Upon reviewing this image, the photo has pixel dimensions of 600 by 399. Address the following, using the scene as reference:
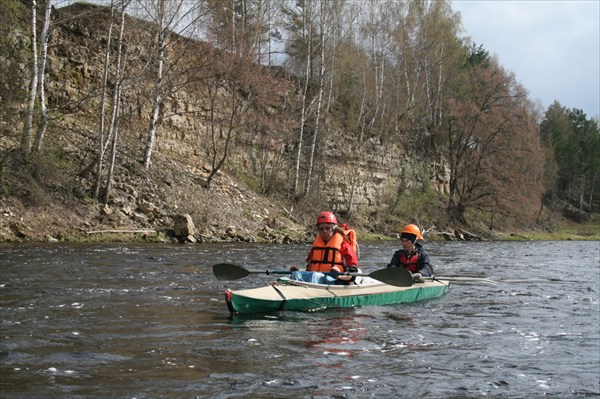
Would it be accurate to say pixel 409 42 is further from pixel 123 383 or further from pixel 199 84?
pixel 123 383

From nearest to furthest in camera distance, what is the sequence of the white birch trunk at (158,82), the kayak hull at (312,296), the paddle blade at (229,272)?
1. the kayak hull at (312,296)
2. the paddle blade at (229,272)
3. the white birch trunk at (158,82)

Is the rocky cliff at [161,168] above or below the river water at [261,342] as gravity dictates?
above

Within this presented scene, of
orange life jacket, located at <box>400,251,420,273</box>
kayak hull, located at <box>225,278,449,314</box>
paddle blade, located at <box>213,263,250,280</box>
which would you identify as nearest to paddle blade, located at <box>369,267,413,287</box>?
kayak hull, located at <box>225,278,449,314</box>

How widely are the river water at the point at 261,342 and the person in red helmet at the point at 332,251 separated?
2.32ft

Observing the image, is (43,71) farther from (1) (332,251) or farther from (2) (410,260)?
(2) (410,260)

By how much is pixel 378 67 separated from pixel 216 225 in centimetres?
1859

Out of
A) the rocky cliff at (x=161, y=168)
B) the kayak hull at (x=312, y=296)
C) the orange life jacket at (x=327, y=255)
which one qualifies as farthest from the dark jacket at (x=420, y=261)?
the rocky cliff at (x=161, y=168)

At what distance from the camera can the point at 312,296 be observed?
853cm

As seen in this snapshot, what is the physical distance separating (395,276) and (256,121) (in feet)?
63.4

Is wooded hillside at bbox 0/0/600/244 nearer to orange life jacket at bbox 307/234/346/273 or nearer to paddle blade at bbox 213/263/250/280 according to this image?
paddle blade at bbox 213/263/250/280

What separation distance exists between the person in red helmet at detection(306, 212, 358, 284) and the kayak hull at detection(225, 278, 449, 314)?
33cm

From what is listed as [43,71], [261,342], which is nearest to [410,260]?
[261,342]

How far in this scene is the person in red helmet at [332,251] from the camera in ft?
30.6

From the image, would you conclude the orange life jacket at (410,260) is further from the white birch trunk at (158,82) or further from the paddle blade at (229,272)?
the white birch trunk at (158,82)
